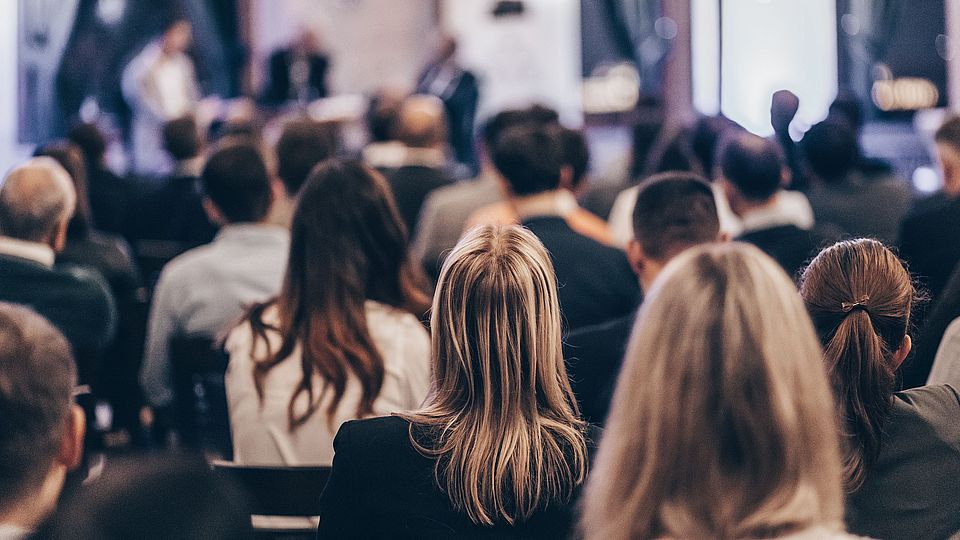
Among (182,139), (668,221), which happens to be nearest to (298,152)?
(668,221)

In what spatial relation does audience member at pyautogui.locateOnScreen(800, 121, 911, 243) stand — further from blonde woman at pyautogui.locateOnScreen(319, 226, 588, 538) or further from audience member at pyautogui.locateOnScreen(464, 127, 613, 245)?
blonde woman at pyautogui.locateOnScreen(319, 226, 588, 538)

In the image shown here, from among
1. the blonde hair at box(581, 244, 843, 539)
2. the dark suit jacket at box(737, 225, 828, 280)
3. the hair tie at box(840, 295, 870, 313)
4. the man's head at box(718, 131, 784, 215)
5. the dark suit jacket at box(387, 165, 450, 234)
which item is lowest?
the dark suit jacket at box(387, 165, 450, 234)

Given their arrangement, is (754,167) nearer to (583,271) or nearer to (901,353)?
(583,271)

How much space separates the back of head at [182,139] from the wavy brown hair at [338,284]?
3568mm

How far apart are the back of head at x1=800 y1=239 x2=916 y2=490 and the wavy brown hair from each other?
3.53 ft

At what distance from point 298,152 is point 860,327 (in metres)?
2.95

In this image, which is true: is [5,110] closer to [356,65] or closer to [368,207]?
[356,65]

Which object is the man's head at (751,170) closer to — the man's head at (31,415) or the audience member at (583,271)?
the audience member at (583,271)

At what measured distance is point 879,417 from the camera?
1.89 meters

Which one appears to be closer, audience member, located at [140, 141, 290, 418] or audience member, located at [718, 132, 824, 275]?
audience member, located at [140, 141, 290, 418]

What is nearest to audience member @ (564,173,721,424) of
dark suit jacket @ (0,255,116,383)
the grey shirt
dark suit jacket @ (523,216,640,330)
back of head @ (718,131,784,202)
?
dark suit jacket @ (523,216,640,330)

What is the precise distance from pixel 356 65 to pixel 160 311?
10828 mm

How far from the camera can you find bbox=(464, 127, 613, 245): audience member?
438cm

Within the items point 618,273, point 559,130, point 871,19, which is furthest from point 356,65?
point 618,273
